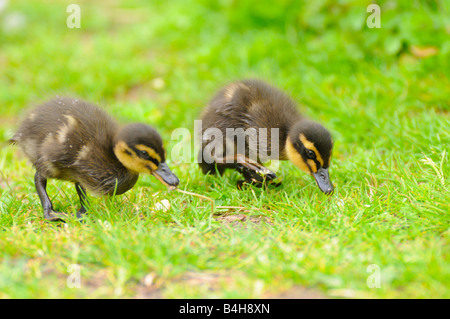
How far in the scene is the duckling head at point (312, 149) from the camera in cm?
346

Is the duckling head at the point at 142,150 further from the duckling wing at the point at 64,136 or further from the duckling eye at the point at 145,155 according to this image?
the duckling wing at the point at 64,136

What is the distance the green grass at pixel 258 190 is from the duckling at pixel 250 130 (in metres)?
0.20

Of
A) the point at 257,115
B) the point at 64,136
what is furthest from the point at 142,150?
the point at 257,115

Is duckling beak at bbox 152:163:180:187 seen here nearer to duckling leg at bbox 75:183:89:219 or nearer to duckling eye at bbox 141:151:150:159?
duckling eye at bbox 141:151:150:159

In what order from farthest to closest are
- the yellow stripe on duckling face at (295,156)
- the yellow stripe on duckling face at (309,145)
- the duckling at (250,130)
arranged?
the duckling at (250,130) → the yellow stripe on duckling face at (295,156) → the yellow stripe on duckling face at (309,145)

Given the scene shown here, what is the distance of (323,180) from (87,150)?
66.8 inches

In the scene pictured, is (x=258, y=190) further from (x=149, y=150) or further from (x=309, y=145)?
(x=149, y=150)

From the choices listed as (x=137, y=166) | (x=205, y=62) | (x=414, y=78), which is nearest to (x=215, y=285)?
(x=137, y=166)

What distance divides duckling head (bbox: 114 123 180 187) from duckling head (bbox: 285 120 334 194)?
917 millimetres

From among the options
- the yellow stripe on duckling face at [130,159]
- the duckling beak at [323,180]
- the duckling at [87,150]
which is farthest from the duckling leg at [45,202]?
the duckling beak at [323,180]

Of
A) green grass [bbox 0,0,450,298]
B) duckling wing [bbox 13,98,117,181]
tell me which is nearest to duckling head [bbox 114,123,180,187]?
duckling wing [bbox 13,98,117,181]

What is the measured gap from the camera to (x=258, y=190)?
149 inches

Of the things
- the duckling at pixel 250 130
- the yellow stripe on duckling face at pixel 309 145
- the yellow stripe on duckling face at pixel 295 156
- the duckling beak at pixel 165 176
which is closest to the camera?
the duckling beak at pixel 165 176

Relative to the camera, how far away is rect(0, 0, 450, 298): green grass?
8.78ft
